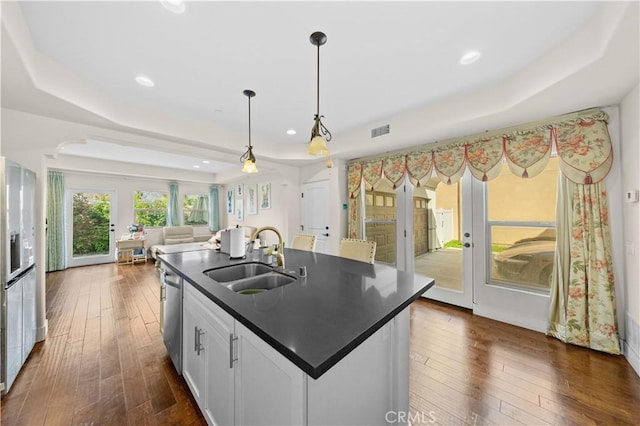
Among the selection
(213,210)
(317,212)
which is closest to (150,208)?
(213,210)

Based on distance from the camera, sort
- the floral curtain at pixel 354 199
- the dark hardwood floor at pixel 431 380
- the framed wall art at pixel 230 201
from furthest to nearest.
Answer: the framed wall art at pixel 230 201 < the floral curtain at pixel 354 199 < the dark hardwood floor at pixel 431 380

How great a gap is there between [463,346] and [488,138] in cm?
236

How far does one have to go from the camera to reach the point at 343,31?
169 centimetres

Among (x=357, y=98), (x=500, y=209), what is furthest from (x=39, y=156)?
(x=500, y=209)

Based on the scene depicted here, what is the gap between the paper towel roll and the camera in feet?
7.17

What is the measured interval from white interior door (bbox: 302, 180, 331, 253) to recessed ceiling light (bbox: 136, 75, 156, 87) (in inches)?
117

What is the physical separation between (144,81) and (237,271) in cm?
205

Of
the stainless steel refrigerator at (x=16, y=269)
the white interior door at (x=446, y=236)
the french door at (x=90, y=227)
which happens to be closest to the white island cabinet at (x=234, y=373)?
the stainless steel refrigerator at (x=16, y=269)

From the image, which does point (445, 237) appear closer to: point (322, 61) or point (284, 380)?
point (322, 61)

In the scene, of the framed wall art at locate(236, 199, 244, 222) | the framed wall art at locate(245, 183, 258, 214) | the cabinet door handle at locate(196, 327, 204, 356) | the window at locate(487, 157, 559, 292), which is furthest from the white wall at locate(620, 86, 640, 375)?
the framed wall art at locate(236, 199, 244, 222)

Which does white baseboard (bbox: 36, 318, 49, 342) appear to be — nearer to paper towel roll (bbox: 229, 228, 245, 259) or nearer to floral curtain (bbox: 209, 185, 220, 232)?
paper towel roll (bbox: 229, 228, 245, 259)

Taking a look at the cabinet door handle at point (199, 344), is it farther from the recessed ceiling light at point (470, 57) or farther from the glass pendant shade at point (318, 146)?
the recessed ceiling light at point (470, 57)

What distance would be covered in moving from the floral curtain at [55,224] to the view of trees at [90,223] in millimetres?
428

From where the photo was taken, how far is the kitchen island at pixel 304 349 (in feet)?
2.72
